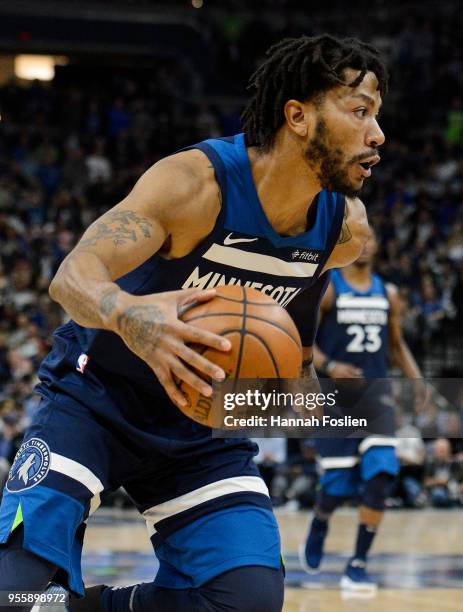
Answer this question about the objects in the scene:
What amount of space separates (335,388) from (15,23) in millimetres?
17984

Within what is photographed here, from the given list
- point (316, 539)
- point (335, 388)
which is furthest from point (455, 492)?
point (335, 388)

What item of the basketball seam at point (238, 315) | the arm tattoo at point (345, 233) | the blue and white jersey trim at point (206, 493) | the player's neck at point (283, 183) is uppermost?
the player's neck at point (283, 183)

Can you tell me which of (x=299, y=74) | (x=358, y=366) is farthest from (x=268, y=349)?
(x=358, y=366)

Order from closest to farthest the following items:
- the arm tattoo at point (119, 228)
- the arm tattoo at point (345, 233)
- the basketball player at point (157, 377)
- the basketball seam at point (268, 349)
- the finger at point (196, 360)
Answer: the finger at point (196, 360), the basketball seam at point (268, 349), the arm tattoo at point (119, 228), the basketball player at point (157, 377), the arm tattoo at point (345, 233)

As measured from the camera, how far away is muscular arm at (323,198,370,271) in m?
3.49

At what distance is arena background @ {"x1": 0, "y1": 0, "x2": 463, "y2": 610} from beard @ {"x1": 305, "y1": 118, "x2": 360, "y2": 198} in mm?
7349

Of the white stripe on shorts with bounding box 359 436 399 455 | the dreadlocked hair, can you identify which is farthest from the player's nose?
the white stripe on shorts with bounding box 359 436 399 455

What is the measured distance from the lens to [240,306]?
2.70 m

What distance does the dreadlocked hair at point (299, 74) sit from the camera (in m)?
3.15

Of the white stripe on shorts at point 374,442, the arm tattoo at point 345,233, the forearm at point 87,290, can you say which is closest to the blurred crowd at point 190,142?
the white stripe on shorts at point 374,442

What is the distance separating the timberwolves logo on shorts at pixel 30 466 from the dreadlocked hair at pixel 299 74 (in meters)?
1.13

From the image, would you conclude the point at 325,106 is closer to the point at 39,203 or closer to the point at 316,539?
the point at 316,539

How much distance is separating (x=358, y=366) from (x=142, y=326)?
4.98 metres

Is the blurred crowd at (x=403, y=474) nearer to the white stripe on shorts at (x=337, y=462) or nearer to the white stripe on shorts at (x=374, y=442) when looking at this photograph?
the white stripe on shorts at (x=337, y=462)
